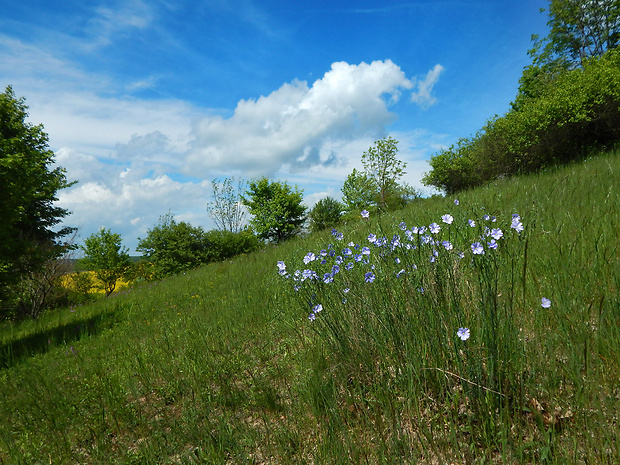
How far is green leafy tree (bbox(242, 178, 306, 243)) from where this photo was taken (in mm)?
25875

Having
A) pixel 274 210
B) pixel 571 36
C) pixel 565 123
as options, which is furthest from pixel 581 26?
pixel 274 210

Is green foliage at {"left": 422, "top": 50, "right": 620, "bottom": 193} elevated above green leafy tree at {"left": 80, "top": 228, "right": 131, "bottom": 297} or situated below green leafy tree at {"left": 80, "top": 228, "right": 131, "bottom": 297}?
above

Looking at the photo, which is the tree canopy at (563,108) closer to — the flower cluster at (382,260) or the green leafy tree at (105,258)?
the flower cluster at (382,260)

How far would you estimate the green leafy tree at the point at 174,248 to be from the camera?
18000 millimetres

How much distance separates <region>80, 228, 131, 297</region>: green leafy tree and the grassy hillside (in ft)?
45.7

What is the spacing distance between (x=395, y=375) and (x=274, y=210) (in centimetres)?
2437

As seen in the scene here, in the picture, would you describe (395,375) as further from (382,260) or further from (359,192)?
(359,192)

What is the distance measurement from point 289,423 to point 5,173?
6922mm

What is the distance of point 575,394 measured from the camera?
62.6 inches

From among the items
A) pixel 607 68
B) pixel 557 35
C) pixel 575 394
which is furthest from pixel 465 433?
pixel 557 35

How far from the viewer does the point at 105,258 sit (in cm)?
1612

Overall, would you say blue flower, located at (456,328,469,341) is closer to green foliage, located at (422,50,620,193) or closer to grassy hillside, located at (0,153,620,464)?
grassy hillside, located at (0,153,620,464)

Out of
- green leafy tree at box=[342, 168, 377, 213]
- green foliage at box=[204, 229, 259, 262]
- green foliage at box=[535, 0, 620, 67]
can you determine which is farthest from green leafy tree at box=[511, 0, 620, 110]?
green foliage at box=[204, 229, 259, 262]

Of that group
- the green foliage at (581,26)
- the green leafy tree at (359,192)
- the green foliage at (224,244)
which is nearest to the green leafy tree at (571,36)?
the green foliage at (581,26)
